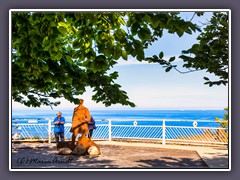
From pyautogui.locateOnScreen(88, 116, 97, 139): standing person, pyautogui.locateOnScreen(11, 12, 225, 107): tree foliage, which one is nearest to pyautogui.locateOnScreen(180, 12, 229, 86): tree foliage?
pyautogui.locateOnScreen(11, 12, 225, 107): tree foliage

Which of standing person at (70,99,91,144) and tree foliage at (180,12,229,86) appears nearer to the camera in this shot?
tree foliage at (180,12,229,86)

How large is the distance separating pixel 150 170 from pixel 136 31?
1574 mm

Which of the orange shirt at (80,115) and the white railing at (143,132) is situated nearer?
the orange shirt at (80,115)

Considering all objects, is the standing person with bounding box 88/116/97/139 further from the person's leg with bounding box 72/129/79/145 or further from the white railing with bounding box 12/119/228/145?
the person's leg with bounding box 72/129/79/145

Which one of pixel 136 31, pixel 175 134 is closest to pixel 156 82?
pixel 136 31

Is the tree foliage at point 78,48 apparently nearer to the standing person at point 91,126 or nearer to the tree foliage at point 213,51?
the tree foliage at point 213,51

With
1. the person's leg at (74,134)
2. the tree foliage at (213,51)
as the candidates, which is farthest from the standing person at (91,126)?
the tree foliage at (213,51)

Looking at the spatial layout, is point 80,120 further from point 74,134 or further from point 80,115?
point 74,134

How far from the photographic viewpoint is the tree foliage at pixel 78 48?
2445mm

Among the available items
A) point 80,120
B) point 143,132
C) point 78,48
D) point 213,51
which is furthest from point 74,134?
point 213,51

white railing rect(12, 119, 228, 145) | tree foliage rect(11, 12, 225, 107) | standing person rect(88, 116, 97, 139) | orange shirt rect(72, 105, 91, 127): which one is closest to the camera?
tree foliage rect(11, 12, 225, 107)

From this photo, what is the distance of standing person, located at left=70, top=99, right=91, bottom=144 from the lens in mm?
3967

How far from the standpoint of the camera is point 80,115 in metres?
4.23

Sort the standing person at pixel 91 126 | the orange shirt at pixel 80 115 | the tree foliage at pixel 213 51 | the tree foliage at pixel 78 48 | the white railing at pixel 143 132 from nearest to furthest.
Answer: the tree foliage at pixel 78 48
the tree foliage at pixel 213 51
the orange shirt at pixel 80 115
the standing person at pixel 91 126
the white railing at pixel 143 132
